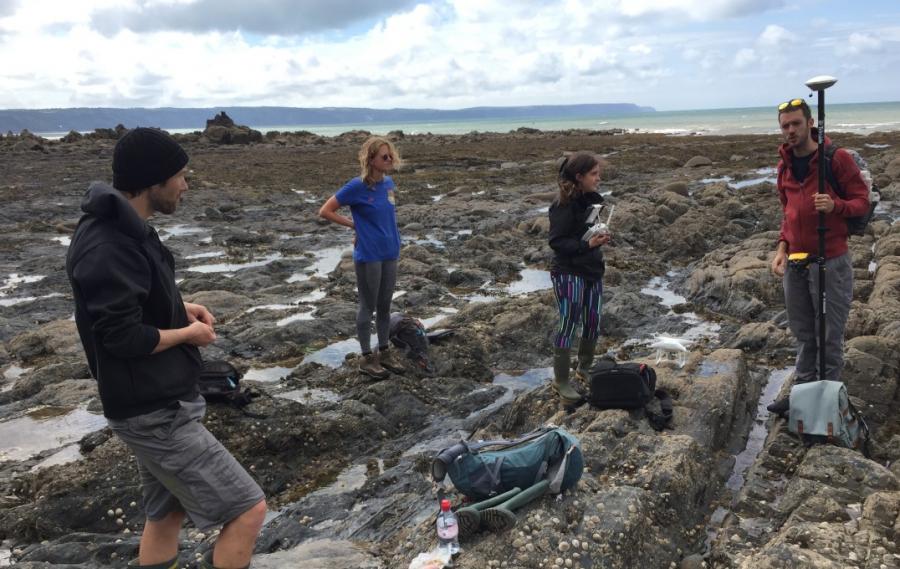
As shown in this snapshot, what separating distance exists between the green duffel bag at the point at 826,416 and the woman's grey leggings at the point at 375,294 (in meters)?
4.40

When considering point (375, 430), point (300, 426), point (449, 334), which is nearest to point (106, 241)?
point (300, 426)

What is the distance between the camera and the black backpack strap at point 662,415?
615 cm

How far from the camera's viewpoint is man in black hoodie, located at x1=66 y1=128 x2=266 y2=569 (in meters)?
3.05

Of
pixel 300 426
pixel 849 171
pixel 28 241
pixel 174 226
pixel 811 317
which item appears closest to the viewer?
pixel 849 171

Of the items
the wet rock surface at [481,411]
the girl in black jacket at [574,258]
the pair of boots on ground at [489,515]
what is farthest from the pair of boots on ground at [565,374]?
the pair of boots on ground at [489,515]

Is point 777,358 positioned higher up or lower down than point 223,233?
lower down

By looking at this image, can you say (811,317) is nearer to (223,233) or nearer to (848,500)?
(848,500)

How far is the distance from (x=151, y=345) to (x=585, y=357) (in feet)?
16.5

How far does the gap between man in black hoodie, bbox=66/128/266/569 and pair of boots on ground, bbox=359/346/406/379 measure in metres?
4.65

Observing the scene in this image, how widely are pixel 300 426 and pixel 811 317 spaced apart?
5116 millimetres

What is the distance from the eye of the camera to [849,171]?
5.61 meters

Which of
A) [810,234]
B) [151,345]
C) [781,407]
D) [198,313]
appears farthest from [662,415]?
[151,345]

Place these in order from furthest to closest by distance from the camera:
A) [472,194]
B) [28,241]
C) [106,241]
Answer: [472,194] → [28,241] → [106,241]

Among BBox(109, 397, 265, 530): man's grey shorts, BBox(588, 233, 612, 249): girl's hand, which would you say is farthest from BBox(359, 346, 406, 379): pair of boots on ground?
BBox(109, 397, 265, 530): man's grey shorts
